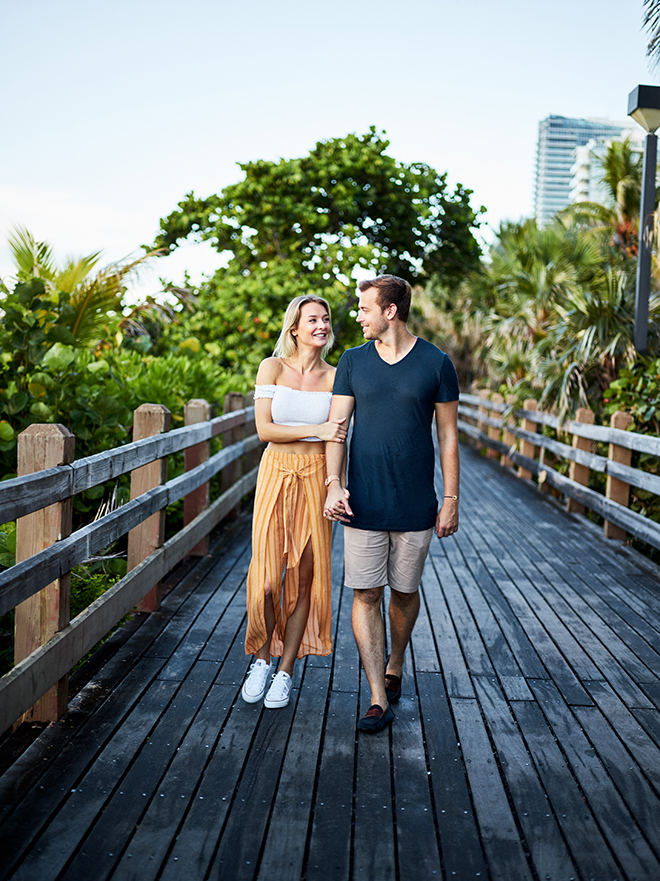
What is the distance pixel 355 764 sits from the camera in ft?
9.98

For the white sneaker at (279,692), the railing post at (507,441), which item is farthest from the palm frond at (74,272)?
the railing post at (507,441)

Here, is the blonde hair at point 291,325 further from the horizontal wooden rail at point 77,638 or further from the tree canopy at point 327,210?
the tree canopy at point 327,210

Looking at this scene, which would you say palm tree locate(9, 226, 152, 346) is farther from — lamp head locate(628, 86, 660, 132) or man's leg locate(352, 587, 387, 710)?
lamp head locate(628, 86, 660, 132)

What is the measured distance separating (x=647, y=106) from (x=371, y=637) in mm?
6662

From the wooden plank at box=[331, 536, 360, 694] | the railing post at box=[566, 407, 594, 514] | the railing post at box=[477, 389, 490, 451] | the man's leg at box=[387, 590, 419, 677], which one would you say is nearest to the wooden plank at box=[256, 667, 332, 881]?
the wooden plank at box=[331, 536, 360, 694]

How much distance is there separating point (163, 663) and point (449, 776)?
63.8 inches

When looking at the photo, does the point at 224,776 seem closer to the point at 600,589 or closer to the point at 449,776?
the point at 449,776

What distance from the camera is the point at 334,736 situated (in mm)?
3283

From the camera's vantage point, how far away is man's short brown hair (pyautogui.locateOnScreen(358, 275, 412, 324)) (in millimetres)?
3391

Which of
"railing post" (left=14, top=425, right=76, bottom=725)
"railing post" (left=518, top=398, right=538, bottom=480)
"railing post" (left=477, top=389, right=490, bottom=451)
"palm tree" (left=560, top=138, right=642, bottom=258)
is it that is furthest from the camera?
"palm tree" (left=560, top=138, right=642, bottom=258)

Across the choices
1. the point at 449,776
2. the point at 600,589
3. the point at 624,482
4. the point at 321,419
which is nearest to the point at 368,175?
the point at 624,482

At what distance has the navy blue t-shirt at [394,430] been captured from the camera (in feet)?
11.1

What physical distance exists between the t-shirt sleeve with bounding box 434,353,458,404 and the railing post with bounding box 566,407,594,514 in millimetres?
5348

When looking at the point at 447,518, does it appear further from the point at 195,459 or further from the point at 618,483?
the point at 618,483
